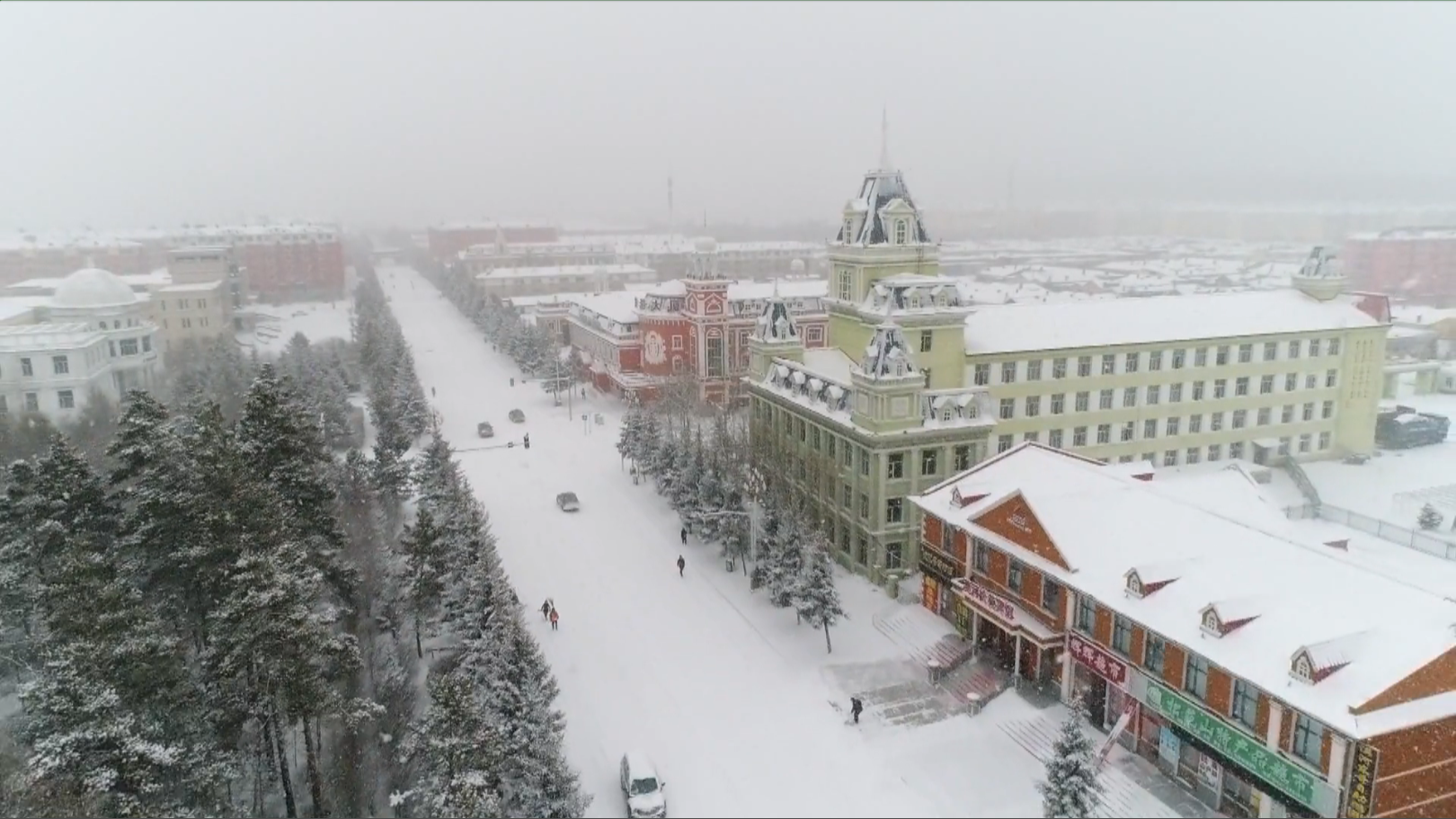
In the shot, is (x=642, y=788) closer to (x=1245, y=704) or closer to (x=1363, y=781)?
(x=1245, y=704)

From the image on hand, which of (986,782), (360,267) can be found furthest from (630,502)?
(360,267)

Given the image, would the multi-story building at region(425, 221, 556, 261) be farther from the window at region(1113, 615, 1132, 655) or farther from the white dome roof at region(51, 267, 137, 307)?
the window at region(1113, 615, 1132, 655)

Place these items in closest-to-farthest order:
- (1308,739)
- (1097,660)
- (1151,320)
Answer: (1308,739) → (1097,660) → (1151,320)

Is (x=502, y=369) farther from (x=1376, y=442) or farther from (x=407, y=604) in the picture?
(x=1376, y=442)

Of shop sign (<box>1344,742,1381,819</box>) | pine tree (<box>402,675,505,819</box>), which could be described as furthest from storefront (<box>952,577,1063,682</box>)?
pine tree (<box>402,675,505,819</box>)

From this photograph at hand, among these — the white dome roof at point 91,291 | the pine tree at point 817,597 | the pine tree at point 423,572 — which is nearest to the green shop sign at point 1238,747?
the pine tree at point 817,597

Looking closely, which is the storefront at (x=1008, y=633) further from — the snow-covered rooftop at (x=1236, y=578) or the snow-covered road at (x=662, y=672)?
the snow-covered road at (x=662, y=672)

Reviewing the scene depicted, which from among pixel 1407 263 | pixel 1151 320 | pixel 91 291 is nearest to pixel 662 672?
pixel 1151 320
